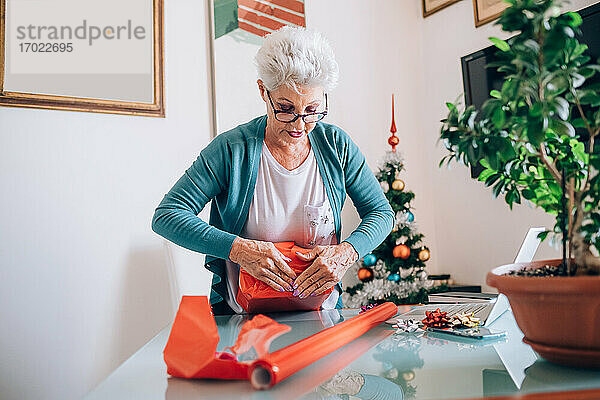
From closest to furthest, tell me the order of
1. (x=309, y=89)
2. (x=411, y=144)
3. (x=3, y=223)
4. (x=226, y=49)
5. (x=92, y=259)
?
(x=309, y=89) → (x=3, y=223) → (x=92, y=259) → (x=226, y=49) → (x=411, y=144)

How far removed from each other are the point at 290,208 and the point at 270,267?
0.37 metres

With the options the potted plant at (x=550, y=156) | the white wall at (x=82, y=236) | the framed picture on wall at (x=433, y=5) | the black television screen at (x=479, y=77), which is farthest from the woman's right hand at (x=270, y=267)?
the framed picture on wall at (x=433, y=5)

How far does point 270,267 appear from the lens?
1.20 meters

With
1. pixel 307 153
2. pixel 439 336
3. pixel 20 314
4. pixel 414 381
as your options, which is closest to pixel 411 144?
pixel 307 153

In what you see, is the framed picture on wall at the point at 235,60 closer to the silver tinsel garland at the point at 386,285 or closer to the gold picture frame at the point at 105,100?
the gold picture frame at the point at 105,100

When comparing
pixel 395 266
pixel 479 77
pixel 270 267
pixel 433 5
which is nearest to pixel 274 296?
pixel 270 267

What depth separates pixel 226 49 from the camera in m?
2.74

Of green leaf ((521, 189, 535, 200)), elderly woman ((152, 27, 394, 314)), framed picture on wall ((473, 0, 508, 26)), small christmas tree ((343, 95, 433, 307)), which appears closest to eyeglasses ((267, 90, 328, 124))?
elderly woman ((152, 27, 394, 314))

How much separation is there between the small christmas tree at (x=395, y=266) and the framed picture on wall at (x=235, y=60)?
0.84 meters

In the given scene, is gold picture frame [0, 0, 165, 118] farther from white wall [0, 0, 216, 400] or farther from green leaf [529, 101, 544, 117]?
green leaf [529, 101, 544, 117]

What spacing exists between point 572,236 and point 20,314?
7.43 ft

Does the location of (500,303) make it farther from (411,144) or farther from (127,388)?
(411,144)

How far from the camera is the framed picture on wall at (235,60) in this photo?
8.91 feet

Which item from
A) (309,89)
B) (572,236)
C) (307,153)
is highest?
(309,89)
